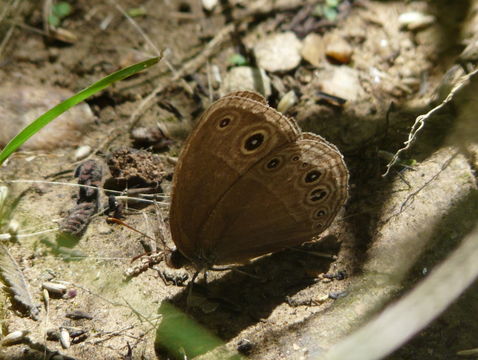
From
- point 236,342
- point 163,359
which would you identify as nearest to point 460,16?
point 236,342

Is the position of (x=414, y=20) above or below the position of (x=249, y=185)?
below

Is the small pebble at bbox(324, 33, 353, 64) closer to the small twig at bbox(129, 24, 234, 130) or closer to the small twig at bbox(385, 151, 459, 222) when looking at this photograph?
the small twig at bbox(129, 24, 234, 130)

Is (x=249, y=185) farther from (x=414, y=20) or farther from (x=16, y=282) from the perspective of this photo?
(x=414, y=20)

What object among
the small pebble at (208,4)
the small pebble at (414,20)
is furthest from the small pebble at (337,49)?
the small pebble at (208,4)

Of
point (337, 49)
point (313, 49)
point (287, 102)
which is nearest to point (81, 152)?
point (287, 102)

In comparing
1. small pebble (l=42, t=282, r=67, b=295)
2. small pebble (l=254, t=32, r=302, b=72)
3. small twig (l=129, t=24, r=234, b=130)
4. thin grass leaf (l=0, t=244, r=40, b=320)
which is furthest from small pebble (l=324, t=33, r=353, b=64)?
thin grass leaf (l=0, t=244, r=40, b=320)
